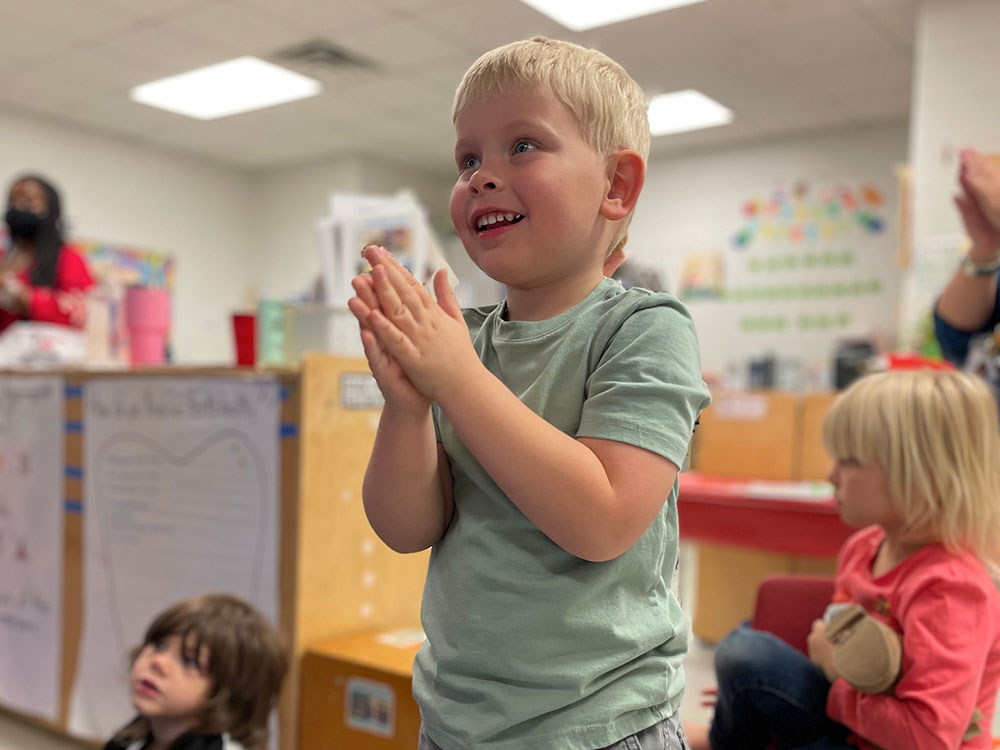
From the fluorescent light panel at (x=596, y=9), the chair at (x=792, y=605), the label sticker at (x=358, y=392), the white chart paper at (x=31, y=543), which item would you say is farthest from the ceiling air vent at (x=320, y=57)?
the chair at (x=792, y=605)

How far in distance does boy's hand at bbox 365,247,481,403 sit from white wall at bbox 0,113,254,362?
251 inches

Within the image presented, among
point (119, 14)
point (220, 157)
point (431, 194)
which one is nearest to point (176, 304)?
point (220, 157)

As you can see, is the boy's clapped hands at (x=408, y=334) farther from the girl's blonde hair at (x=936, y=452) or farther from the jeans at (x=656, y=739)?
the girl's blonde hair at (x=936, y=452)

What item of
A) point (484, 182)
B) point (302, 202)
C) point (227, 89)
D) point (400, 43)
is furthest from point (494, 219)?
point (302, 202)

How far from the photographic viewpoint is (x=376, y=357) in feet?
1.81

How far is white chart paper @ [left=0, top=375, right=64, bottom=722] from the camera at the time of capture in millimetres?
2141

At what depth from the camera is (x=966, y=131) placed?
387cm

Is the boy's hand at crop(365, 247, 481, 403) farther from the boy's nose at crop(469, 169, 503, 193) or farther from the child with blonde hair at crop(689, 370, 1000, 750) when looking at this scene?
the child with blonde hair at crop(689, 370, 1000, 750)

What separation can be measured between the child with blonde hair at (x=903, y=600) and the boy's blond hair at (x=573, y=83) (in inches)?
20.0

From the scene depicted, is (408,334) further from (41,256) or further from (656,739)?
(41,256)

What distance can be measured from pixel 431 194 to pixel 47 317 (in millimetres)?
5057

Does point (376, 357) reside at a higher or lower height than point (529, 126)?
lower

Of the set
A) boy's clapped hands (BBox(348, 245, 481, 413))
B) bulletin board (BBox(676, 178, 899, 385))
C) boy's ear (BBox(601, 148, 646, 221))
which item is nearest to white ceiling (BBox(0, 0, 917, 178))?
bulletin board (BBox(676, 178, 899, 385))

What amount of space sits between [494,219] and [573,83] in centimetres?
11
